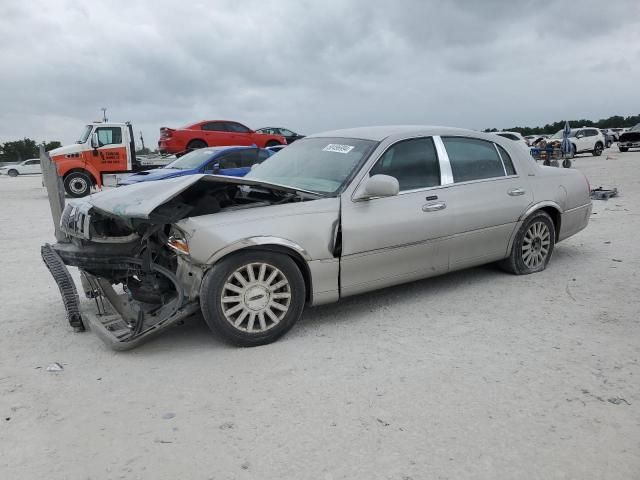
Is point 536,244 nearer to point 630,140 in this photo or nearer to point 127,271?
point 127,271

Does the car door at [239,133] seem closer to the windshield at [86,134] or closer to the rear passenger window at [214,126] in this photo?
the rear passenger window at [214,126]

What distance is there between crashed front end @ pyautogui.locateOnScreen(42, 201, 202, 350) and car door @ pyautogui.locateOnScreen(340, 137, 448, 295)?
1.21m

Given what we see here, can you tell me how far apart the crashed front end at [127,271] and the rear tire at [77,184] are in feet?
38.1

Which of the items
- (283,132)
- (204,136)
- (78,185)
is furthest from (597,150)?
(78,185)

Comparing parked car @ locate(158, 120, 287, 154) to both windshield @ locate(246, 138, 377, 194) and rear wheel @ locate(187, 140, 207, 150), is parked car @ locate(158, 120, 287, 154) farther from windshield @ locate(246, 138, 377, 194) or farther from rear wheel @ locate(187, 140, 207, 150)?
windshield @ locate(246, 138, 377, 194)

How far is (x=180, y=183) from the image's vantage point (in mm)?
3738

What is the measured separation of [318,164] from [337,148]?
243mm

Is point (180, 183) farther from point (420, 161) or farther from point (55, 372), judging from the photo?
point (420, 161)

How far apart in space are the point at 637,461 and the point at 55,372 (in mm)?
3345

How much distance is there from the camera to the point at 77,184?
14.9 meters

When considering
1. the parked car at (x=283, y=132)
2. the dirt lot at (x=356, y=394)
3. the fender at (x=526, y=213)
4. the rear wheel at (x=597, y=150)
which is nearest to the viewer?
the dirt lot at (x=356, y=394)

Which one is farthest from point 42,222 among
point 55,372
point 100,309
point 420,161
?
point 420,161

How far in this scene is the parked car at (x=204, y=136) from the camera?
18344 mm

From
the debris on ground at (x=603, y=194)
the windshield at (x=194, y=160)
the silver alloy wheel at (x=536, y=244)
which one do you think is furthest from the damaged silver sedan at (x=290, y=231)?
the debris on ground at (x=603, y=194)
